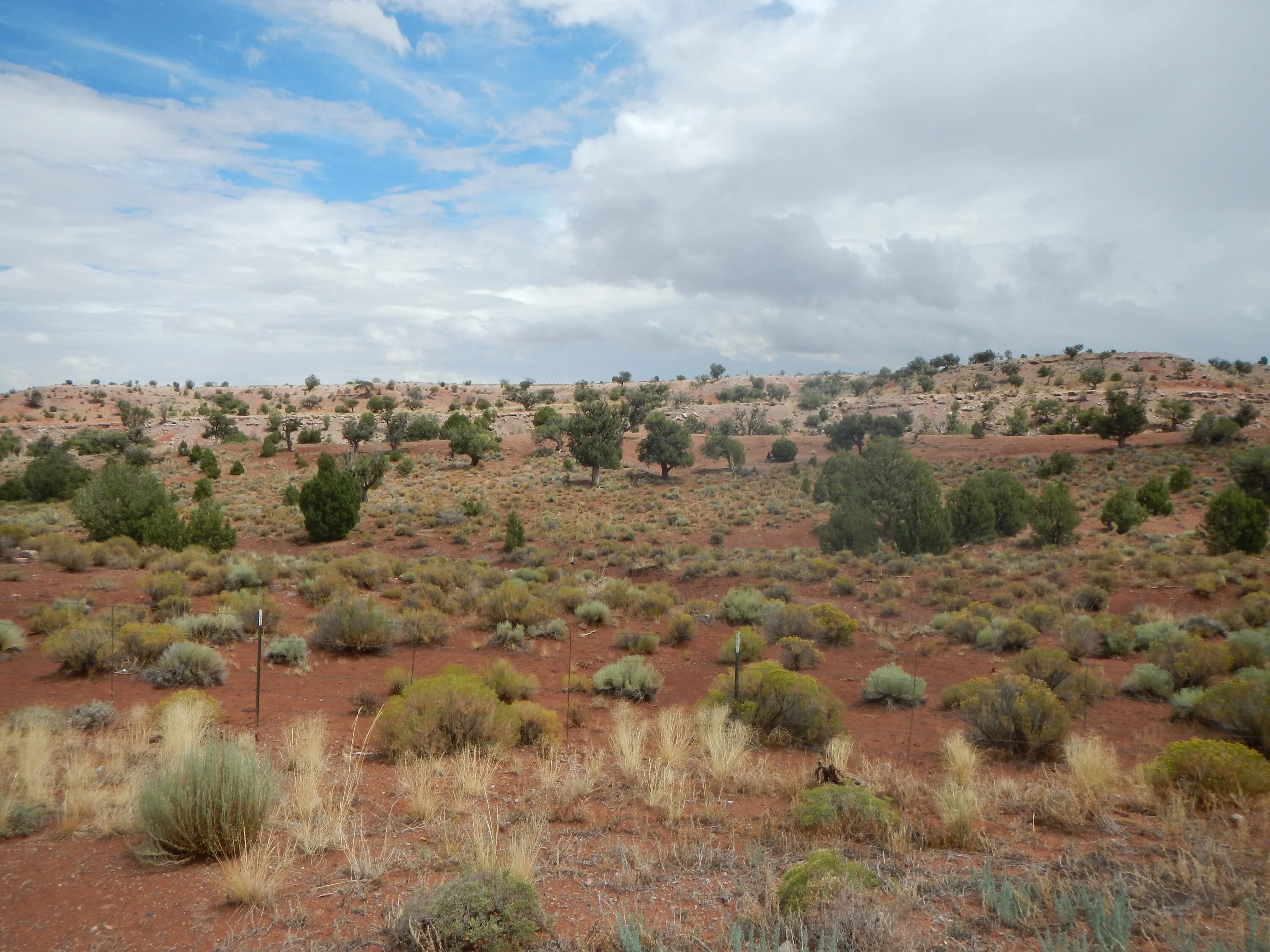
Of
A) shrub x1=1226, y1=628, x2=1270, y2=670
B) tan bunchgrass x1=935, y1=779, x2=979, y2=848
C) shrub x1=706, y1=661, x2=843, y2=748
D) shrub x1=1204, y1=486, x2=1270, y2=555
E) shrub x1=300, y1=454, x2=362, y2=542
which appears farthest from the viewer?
shrub x1=300, y1=454, x2=362, y2=542

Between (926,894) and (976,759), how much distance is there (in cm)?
433

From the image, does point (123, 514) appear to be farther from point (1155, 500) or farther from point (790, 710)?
point (1155, 500)

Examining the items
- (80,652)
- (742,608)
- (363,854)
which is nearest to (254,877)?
(363,854)

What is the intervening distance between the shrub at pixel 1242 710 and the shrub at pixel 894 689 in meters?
4.09

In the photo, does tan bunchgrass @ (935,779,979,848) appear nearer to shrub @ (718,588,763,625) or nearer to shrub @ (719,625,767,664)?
shrub @ (719,625,767,664)

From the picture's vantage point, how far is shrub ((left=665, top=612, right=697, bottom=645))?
1833 centimetres

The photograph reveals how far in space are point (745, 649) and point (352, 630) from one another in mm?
8609

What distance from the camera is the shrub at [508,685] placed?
1258 cm

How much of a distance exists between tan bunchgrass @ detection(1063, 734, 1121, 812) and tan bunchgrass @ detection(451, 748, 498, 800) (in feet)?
20.2

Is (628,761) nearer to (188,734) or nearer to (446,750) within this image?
(446,750)

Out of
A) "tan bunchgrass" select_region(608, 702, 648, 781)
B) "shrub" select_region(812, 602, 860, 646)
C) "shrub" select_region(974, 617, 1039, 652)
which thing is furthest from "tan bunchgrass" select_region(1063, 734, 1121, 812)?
"shrub" select_region(812, 602, 860, 646)

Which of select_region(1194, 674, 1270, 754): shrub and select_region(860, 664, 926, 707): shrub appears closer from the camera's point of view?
select_region(1194, 674, 1270, 754): shrub

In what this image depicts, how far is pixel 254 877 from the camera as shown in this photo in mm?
5543

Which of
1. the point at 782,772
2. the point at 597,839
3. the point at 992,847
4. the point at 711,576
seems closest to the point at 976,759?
the point at 782,772
